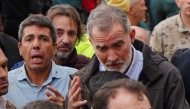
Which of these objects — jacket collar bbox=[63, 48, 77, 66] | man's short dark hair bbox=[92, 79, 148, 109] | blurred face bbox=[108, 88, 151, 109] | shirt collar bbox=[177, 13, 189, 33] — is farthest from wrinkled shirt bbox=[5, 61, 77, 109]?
shirt collar bbox=[177, 13, 189, 33]

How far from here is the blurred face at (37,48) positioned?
5.71m

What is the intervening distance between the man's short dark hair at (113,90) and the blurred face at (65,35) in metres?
2.69

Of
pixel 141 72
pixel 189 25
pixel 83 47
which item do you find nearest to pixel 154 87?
pixel 141 72

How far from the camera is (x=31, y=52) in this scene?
5738 millimetres

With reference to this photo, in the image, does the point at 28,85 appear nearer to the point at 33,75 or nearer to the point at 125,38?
the point at 33,75

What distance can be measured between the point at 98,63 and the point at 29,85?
90 centimetres

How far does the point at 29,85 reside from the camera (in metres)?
5.71

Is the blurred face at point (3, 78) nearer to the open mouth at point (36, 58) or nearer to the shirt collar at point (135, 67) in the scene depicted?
the open mouth at point (36, 58)

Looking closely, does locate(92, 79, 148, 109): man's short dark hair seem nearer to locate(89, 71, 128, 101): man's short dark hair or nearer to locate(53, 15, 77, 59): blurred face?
locate(89, 71, 128, 101): man's short dark hair

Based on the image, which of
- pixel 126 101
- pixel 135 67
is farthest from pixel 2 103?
pixel 126 101

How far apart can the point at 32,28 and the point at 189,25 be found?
248 centimetres

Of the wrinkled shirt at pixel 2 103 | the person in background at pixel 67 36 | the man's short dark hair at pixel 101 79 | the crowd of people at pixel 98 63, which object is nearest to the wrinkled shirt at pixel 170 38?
the crowd of people at pixel 98 63

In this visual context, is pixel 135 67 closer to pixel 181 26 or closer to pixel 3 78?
pixel 3 78

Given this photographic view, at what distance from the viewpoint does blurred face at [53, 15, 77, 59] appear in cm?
658
